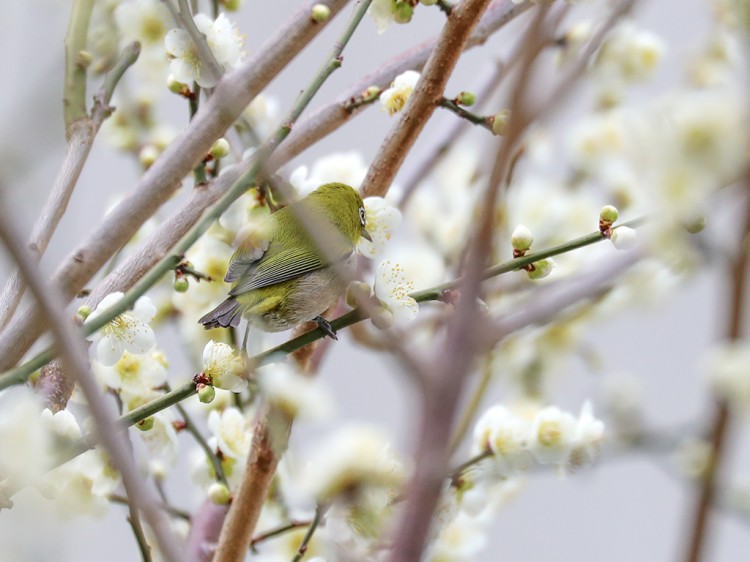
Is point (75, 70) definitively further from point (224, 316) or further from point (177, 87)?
point (224, 316)

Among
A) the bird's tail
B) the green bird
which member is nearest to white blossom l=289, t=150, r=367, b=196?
the green bird

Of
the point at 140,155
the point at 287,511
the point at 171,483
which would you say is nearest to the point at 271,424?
the point at 287,511

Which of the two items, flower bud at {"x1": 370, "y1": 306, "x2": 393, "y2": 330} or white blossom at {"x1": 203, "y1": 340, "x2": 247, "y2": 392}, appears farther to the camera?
white blossom at {"x1": 203, "y1": 340, "x2": 247, "y2": 392}

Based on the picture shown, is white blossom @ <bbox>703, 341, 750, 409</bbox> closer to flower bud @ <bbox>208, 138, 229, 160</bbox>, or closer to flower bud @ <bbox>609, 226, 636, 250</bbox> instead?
flower bud @ <bbox>609, 226, 636, 250</bbox>

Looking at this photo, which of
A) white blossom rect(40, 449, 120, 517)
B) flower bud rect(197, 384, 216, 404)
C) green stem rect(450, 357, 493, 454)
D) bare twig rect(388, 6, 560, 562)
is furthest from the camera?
green stem rect(450, 357, 493, 454)

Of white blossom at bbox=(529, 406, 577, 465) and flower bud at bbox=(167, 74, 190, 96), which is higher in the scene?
flower bud at bbox=(167, 74, 190, 96)
